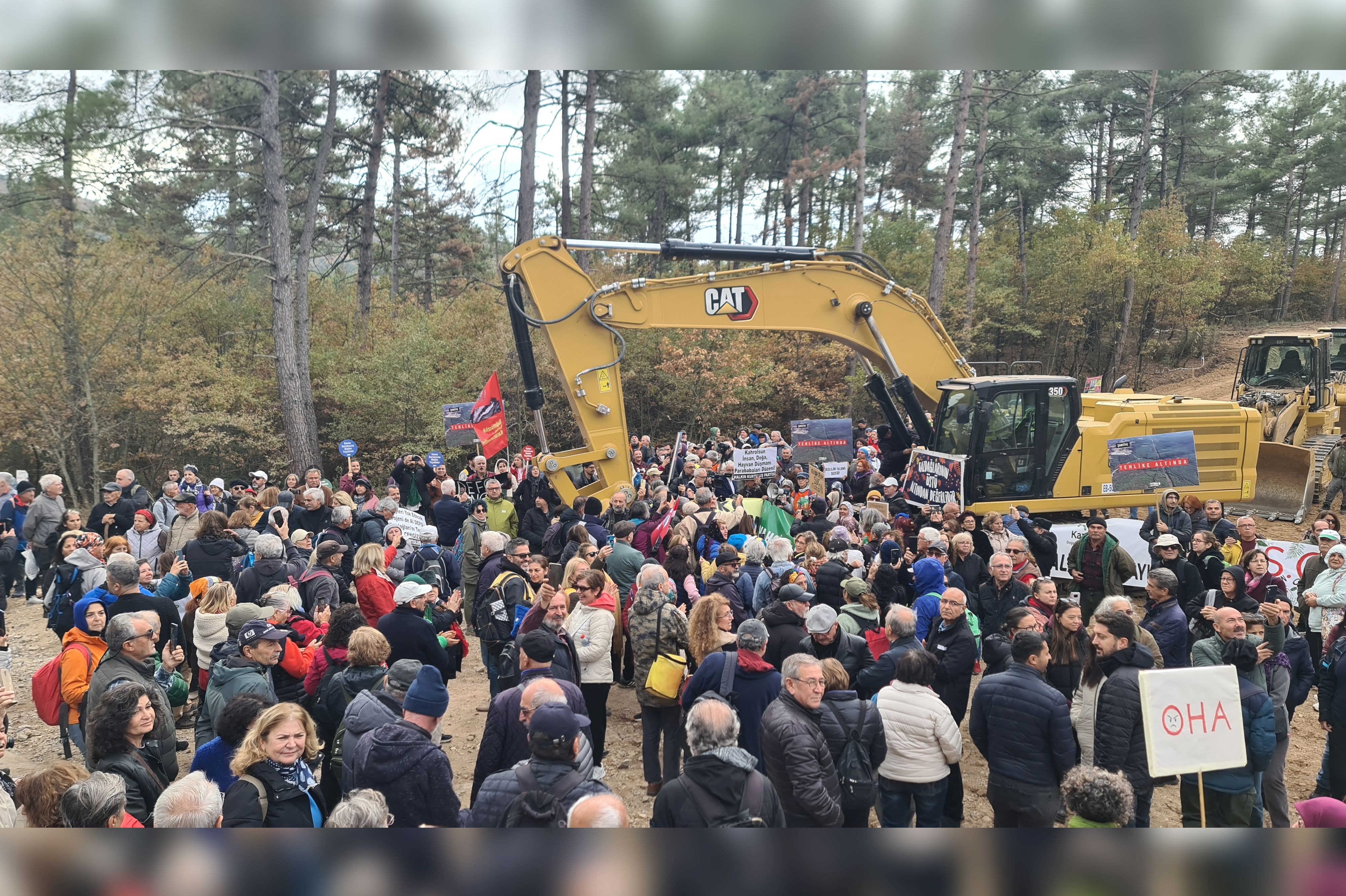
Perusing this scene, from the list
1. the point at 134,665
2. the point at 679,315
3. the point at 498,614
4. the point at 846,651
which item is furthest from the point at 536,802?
the point at 679,315

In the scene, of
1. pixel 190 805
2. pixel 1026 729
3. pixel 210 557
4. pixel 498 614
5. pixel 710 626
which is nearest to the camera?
pixel 190 805

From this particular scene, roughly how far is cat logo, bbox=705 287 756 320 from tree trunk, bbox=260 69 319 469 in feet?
33.3

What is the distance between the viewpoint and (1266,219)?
42219 mm

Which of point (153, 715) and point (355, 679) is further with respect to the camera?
point (355, 679)

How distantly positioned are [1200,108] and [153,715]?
41874mm

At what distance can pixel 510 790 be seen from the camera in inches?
150

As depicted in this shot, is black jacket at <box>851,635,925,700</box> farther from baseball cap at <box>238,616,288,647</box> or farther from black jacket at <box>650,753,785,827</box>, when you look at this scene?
baseball cap at <box>238,616,288,647</box>

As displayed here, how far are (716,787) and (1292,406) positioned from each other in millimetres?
17747

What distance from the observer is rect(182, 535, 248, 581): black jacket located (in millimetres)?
8016

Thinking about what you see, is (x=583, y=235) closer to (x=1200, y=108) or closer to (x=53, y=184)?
(x=53, y=184)

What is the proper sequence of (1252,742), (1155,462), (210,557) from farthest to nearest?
(1155,462) < (210,557) < (1252,742)

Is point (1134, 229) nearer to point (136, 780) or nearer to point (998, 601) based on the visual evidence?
point (998, 601)

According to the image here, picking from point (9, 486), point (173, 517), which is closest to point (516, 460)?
point (173, 517)

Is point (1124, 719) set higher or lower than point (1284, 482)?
lower
